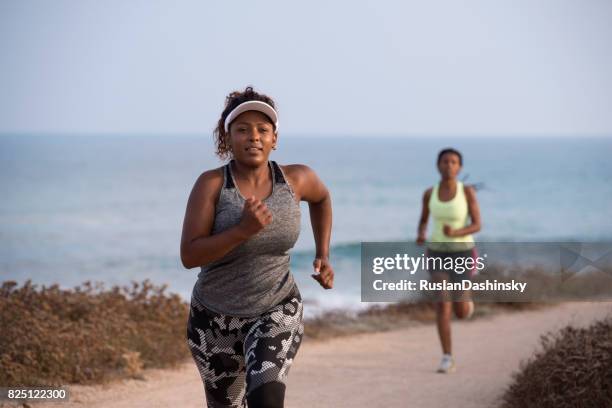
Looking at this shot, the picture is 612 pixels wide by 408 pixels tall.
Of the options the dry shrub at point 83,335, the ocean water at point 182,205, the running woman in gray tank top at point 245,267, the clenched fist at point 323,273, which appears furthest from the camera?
the ocean water at point 182,205

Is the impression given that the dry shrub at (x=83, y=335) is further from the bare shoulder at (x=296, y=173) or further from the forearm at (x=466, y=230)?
the bare shoulder at (x=296, y=173)

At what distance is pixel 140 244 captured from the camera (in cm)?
3234

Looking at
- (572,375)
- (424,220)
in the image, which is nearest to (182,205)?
(424,220)

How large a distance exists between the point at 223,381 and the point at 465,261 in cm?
460

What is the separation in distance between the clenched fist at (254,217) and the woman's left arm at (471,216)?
16.4 ft

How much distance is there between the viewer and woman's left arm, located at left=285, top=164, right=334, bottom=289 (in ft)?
16.7

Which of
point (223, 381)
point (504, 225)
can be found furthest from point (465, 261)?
point (504, 225)

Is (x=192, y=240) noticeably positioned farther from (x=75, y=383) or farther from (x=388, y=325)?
(x=388, y=325)

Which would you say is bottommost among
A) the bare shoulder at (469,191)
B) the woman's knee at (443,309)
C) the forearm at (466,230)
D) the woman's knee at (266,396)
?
the woman's knee at (266,396)

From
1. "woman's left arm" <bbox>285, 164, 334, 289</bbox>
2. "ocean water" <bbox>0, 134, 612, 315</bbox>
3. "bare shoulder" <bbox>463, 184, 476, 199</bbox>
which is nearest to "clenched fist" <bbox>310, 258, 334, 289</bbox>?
"woman's left arm" <bbox>285, 164, 334, 289</bbox>

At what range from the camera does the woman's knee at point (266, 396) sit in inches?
180

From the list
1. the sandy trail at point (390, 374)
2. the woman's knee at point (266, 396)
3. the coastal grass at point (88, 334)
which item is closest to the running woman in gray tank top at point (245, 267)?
the woman's knee at point (266, 396)

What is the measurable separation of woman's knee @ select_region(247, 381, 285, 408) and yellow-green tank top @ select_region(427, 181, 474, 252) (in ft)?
16.0

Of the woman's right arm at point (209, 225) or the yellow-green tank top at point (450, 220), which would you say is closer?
the woman's right arm at point (209, 225)
